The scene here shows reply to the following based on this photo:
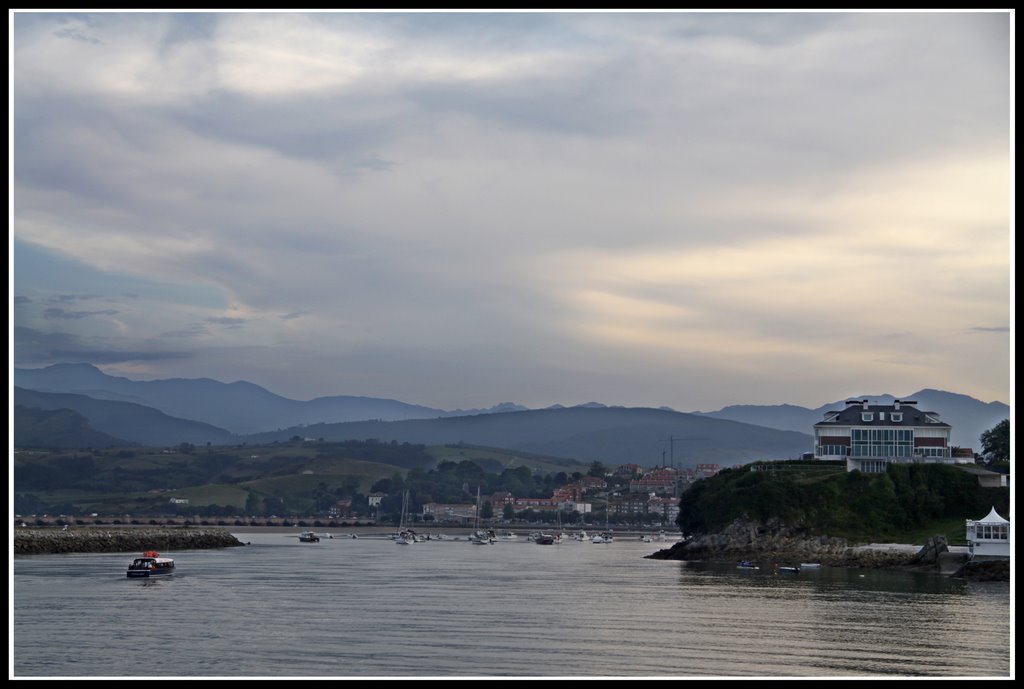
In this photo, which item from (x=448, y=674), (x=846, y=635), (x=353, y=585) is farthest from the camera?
(x=353, y=585)

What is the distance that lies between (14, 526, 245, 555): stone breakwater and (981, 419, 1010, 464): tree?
98.4m

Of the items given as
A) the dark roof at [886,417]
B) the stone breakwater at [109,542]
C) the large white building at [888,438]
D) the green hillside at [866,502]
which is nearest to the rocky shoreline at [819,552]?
the green hillside at [866,502]

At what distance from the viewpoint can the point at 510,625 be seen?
173 ft

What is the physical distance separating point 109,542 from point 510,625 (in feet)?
313

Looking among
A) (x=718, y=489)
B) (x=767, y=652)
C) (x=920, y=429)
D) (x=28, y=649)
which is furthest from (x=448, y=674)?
(x=920, y=429)

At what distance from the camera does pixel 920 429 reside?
115 m

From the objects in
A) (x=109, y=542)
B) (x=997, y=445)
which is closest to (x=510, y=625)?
(x=997, y=445)

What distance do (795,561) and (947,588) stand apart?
24426 millimetres

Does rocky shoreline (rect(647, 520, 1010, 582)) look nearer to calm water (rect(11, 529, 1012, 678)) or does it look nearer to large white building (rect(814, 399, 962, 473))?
calm water (rect(11, 529, 1012, 678))

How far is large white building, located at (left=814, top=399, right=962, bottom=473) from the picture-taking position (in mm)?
114250

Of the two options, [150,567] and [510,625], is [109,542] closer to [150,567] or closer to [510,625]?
[150,567]

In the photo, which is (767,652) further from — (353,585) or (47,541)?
(47,541)

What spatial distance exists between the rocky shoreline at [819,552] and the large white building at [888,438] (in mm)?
16701

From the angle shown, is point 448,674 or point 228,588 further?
point 228,588
